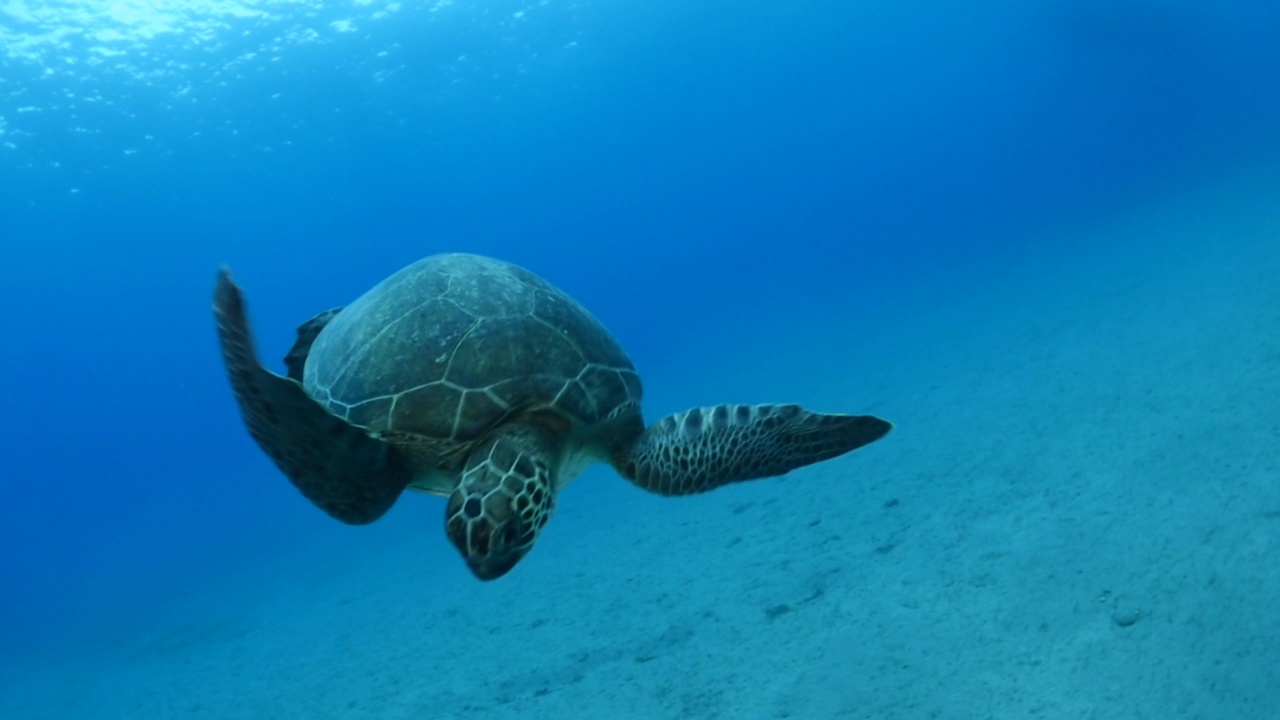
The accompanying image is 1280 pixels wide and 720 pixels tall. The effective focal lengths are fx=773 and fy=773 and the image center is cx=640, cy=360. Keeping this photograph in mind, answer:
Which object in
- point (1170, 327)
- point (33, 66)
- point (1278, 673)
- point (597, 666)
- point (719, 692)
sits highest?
point (33, 66)

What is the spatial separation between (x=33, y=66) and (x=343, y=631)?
25.1 metres

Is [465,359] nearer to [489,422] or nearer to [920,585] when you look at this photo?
[489,422]

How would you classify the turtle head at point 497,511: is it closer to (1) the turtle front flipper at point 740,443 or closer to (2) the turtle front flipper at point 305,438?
(2) the turtle front flipper at point 305,438

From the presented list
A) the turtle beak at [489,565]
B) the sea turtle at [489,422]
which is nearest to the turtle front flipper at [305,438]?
the sea turtle at [489,422]

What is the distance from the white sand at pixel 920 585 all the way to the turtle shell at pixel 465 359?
2.48 meters

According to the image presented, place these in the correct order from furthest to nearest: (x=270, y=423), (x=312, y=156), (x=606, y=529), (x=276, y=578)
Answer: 1. (x=312, y=156)
2. (x=276, y=578)
3. (x=606, y=529)
4. (x=270, y=423)

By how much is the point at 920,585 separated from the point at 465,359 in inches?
147

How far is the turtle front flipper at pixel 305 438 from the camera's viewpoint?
253 centimetres

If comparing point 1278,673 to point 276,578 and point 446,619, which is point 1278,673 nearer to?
point 446,619

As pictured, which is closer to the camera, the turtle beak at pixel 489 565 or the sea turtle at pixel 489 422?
the turtle beak at pixel 489 565

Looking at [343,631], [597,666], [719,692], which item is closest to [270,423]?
[719,692]

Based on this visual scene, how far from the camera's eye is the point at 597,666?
20.4ft

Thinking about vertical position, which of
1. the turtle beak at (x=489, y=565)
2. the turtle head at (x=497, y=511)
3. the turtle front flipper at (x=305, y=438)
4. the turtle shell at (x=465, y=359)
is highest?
the turtle shell at (x=465, y=359)

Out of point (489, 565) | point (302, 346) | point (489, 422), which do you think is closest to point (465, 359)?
point (489, 422)
